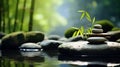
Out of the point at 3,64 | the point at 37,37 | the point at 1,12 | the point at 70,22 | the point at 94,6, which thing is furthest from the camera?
the point at 70,22

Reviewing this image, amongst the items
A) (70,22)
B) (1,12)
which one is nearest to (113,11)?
(70,22)

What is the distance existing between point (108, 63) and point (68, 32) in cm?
333

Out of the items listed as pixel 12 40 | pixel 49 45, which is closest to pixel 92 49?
pixel 49 45

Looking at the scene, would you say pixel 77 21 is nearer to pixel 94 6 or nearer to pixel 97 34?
pixel 94 6

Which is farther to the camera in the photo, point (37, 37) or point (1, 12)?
point (1, 12)

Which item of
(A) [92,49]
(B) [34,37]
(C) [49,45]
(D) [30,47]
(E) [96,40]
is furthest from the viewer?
(B) [34,37]

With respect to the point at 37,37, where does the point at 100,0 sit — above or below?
above

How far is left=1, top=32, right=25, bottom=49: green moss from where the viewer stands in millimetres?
6039

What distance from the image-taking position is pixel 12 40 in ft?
19.8

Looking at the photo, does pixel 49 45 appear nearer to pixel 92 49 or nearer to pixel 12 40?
pixel 12 40

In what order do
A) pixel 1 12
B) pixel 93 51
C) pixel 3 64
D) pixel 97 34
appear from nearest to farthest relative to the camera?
1. pixel 3 64
2. pixel 93 51
3. pixel 97 34
4. pixel 1 12

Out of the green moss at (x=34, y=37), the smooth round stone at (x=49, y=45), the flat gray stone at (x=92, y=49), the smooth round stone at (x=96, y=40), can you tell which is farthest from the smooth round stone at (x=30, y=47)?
the smooth round stone at (x=96, y=40)

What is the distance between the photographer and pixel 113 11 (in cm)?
1341

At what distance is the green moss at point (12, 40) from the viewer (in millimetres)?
6039
